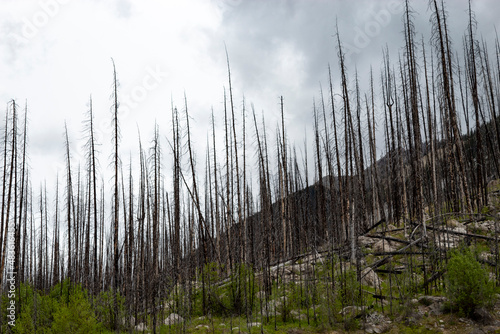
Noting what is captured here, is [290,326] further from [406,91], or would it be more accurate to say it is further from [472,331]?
[406,91]

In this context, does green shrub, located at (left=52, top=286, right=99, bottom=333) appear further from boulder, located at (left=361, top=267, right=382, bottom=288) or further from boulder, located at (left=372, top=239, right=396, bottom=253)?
boulder, located at (left=372, top=239, right=396, bottom=253)

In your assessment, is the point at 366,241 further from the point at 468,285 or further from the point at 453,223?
the point at 468,285

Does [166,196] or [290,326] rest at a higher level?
[166,196]

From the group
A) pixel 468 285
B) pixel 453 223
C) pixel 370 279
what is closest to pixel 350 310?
pixel 370 279

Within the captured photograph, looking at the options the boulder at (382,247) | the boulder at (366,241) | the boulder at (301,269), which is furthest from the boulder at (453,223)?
the boulder at (301,269)

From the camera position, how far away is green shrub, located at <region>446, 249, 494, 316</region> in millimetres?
7785

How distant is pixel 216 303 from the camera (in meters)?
13.3

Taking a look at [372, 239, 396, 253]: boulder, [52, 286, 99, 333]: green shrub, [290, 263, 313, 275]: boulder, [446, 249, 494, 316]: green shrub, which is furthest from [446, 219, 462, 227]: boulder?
[52, 286, 99, 333]: green shrub

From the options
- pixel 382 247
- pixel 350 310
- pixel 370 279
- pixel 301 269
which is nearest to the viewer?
pixel 350 310

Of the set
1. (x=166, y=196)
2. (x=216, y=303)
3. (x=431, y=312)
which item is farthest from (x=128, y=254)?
(x=431, y=312)

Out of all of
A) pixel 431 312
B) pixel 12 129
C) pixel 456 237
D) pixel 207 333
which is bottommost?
pixel 207 333

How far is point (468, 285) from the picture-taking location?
25.8 ft

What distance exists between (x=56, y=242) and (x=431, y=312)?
2335 cm

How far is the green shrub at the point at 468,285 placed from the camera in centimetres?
779
